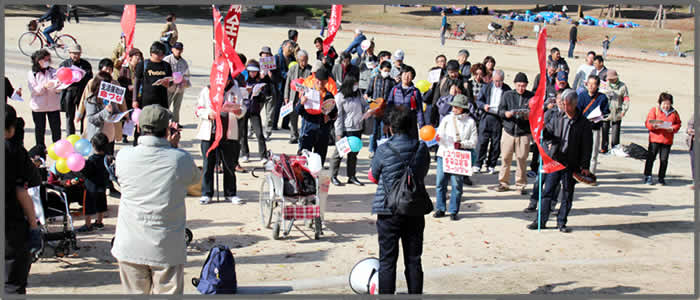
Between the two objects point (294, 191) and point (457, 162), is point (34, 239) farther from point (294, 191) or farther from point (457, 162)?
point (457, 162)

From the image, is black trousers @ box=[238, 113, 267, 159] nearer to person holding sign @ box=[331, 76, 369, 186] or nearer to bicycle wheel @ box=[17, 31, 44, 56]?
person holding sign @ box=[331, 76, 369, 186]

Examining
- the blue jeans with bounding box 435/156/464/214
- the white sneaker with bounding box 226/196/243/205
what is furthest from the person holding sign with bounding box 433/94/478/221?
the white sneaker with bounding box 226/196/243/205

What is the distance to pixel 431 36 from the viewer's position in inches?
1884

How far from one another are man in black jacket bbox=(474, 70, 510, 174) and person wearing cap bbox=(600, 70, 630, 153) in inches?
115

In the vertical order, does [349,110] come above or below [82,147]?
above

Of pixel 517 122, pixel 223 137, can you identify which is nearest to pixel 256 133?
pixel 223 137

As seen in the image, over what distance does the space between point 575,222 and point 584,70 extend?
19.7 feet

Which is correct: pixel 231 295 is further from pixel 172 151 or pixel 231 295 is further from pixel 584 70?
pixel 584 70

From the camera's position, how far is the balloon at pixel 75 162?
316 inches

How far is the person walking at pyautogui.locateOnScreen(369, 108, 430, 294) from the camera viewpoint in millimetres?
6242

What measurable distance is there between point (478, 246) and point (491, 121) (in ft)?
14.3

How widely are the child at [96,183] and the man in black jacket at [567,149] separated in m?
5.58

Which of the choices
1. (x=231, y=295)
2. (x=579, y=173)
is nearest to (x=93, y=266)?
(x=231, y=295)

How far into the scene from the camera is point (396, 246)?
625 cm
